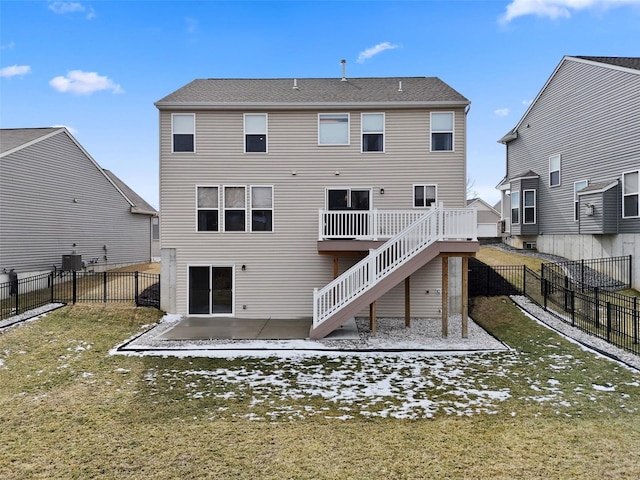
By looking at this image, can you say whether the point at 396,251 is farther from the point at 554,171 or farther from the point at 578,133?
the point at 554,171

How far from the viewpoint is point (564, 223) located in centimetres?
1798

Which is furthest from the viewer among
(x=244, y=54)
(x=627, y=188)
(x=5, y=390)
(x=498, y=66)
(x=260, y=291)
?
(x=244, y=54)

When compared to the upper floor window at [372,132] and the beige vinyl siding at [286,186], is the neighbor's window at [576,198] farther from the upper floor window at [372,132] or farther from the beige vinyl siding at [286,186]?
the upper floor window at [372,132]

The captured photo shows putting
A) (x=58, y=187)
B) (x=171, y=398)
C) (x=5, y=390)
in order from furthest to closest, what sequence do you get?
(x=58, y=187), (x=5, y=390), (x=171, y=398)

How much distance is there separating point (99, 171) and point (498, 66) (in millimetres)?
22127

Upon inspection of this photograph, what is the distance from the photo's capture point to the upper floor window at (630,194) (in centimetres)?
1416

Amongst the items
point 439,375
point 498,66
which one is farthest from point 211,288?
point 498,66

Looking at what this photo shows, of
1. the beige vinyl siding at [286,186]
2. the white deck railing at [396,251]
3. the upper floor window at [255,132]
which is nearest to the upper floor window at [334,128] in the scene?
the beige vinyl siding at [286,186]

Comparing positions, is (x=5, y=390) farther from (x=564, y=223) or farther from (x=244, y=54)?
(x=564, y=223)

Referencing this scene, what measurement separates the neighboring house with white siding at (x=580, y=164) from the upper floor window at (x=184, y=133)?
1630 cm

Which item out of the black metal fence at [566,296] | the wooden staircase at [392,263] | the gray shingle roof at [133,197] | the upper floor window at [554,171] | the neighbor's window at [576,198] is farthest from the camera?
the gray shingle roof at [133,197]

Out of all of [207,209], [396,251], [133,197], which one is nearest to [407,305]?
[396,251]

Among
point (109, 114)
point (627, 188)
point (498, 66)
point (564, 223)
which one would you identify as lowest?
point (564, 223)

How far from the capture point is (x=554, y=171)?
1891 cm
